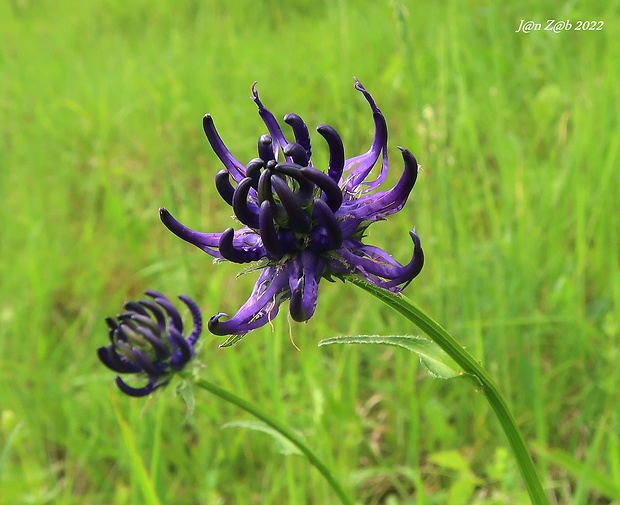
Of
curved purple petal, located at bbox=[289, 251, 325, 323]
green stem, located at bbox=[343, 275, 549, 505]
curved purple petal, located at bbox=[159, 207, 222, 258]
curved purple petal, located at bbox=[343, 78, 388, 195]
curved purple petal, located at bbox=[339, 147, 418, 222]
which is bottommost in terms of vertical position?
green stem, located at bbox=[343, 275, 549, 505]

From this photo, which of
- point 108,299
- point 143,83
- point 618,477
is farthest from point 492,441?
point 143,83

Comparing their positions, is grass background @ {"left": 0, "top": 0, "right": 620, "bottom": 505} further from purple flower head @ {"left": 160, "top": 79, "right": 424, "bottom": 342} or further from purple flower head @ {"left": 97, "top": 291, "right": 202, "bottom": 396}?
purple flower head @ {"left": 160, "top": 79, "right": 424, "bottom": 342}

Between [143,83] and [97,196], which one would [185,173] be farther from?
[143,83]

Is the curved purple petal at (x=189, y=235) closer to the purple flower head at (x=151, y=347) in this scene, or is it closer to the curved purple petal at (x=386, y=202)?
the curved purple petal at (x=386, y=202)

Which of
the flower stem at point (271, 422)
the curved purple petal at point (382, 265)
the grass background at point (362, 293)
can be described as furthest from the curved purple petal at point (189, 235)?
the grass background at point (362, 293)

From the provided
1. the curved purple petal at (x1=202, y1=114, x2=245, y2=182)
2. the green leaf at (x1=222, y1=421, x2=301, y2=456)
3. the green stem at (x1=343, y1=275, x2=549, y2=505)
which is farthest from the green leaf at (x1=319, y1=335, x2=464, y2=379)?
the green leaf at (x1=222, y1=421, x2=301, y2=456)
